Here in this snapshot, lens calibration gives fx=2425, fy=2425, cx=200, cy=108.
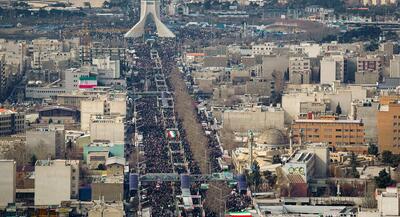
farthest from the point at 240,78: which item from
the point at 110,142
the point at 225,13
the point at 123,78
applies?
the point at 225,13

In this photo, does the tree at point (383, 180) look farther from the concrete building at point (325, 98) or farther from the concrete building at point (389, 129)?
the concrete building at point (325, 98)

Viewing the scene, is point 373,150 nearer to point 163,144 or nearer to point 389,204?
point 163,144

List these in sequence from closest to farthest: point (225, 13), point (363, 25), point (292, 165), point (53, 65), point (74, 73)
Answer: point (292, 165) < point (74, 73) < point (53, 65) < point (363, 25) < point (225, 13)

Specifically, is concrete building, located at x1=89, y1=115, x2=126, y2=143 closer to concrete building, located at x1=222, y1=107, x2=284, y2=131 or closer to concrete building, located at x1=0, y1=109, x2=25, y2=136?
concrete building, located at x1=0, y1=109, x2=25, y2=136

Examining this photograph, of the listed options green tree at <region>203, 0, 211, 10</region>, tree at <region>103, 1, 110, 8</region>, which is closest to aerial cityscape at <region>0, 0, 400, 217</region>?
green tree at <region>203, 0, 211, 10</region>

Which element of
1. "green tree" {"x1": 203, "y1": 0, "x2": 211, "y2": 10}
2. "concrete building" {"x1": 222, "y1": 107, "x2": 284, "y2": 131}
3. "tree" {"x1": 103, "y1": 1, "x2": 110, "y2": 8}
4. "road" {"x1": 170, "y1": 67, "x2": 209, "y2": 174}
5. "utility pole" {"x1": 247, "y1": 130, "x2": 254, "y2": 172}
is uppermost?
"utility pole" {"x1": 247, "y1": 130, "x2": 254, "y2": 172}

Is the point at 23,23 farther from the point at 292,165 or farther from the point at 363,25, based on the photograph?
the point at 292,165

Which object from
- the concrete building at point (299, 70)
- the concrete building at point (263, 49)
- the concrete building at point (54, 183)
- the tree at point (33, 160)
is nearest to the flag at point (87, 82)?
the concrete building at point (299, 70)
